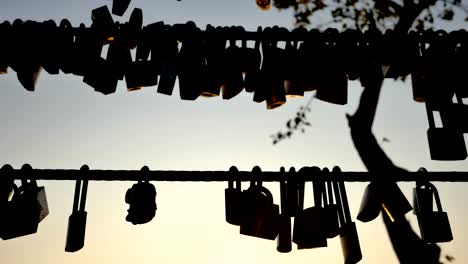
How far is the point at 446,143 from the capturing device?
7.40ft

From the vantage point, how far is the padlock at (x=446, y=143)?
223 centimetres

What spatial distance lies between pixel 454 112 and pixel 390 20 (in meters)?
5.95

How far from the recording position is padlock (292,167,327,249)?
7.19 ft

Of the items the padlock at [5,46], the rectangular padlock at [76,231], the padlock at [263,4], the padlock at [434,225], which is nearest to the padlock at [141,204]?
the rectangular padlock at [76,231]

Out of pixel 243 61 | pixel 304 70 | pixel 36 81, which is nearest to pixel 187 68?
pixel 243 61

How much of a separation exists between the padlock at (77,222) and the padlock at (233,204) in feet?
2.40

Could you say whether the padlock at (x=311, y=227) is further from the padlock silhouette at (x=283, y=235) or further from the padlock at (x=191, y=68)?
the padlock at (x=191, y=68)

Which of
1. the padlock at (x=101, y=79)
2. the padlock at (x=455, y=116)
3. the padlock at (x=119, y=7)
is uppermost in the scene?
the padlock at (x=119, y=7)

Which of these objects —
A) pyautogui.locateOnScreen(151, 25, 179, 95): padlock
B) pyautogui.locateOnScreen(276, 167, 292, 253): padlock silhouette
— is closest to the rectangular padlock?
pyautogui.locateOnScreen(151, 25, 179, 95): padlock

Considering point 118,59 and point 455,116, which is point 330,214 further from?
point 118,59

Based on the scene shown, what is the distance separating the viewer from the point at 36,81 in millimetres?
2209

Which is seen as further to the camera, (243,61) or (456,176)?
(243,61)

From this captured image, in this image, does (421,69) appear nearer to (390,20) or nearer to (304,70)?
(304,70)

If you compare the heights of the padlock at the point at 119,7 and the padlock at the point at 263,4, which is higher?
the padlock at the point at 263,4
